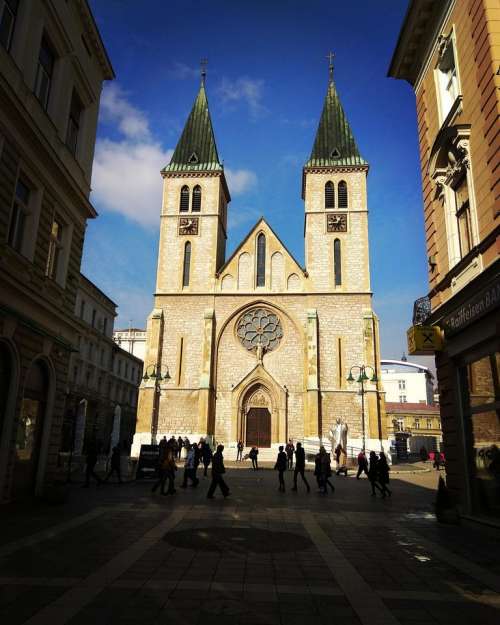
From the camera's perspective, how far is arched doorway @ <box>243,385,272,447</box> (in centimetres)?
3559

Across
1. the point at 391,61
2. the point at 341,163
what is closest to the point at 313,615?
the point at 391,61

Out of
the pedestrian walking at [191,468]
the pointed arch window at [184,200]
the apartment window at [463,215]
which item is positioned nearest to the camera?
the apartment window at [463,215]

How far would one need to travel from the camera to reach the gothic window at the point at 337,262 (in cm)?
3758

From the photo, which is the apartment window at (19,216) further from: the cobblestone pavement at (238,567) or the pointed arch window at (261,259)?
the pointed arch window at (261,259)

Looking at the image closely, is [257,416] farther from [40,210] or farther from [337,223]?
[40,210]

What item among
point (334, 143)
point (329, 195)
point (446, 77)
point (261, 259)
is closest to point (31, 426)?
point (446, 77)

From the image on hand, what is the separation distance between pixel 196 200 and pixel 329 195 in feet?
36.5

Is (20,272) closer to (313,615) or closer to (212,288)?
(313,615)

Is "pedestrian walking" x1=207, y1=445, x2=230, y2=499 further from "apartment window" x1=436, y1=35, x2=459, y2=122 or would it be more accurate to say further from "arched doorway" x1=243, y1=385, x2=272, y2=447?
"arched doorway" x1=243, y1=385, x2=272, y2=447

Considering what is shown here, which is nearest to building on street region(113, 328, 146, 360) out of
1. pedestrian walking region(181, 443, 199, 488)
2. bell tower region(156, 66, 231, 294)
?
bell tower region(156, 66, 231, 294)

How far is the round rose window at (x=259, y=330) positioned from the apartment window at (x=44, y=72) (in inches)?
1022

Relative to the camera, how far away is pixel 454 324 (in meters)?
11.0

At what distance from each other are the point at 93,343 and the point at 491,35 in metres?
39.9

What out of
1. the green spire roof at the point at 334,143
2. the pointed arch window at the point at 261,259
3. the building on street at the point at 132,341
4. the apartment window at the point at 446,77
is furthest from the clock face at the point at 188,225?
the building on street at the point at 132,341
